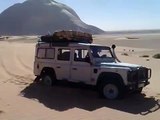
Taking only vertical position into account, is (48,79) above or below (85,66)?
below

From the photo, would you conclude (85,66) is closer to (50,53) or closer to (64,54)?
(64,54)

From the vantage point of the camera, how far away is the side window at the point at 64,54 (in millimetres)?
14138

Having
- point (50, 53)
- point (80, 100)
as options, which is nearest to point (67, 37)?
point (50, 53)

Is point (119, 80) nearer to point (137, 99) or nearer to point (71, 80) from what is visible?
point (137, 99)

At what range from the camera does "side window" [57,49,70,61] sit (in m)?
14.1

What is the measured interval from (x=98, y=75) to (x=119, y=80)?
34.2 inches

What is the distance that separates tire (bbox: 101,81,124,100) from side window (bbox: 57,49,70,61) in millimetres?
1998

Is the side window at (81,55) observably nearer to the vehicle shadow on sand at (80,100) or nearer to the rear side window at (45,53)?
the vehicle shadow on sand at (80,100)

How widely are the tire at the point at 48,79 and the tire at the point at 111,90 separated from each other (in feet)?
8.55

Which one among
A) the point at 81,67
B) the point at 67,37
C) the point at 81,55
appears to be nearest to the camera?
the point at 81,67

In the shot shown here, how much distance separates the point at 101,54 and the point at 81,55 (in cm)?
72

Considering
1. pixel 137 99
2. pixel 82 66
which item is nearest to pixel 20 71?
pixel 82 66

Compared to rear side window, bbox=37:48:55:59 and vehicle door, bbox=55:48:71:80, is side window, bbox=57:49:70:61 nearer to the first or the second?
vehicle door, bbox=55:48:71:80

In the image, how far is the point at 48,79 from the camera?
1495cm
